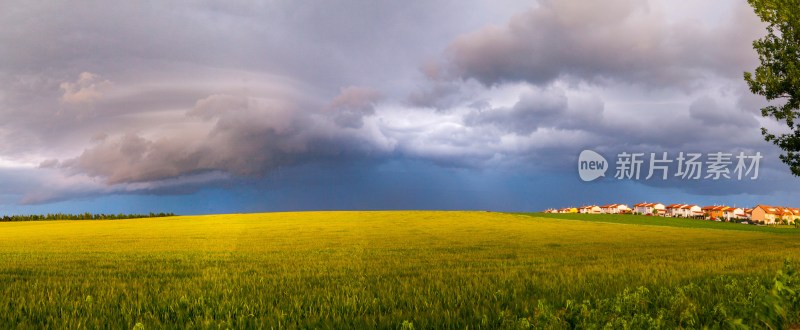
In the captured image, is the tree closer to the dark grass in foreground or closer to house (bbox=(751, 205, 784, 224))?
the dark grass in foreground

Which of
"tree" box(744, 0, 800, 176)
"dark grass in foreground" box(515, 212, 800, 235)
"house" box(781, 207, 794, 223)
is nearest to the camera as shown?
"tree" box(744, 0, 800, 176)

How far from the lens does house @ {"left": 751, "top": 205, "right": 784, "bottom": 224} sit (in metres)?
183

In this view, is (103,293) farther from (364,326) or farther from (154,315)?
(364,326)

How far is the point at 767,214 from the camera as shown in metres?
185

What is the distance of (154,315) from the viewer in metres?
8.28

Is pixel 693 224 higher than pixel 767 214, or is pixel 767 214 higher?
pixel 693 224

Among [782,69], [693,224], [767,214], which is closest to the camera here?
[782,69]

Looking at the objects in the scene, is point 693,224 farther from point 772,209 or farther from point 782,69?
point 772,209

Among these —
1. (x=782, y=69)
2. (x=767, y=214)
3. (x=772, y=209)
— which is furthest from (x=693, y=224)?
(x=772, y=209)

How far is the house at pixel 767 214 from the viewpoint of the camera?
18296cm

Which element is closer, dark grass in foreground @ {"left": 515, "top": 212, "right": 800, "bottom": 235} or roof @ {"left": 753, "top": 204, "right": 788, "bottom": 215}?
dark grass in foreground @ {"left": 515, "top": 212, "right": 800, "bottom": 235}

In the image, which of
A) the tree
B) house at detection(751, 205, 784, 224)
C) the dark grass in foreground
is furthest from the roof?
the tree

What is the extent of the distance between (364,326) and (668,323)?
394cm

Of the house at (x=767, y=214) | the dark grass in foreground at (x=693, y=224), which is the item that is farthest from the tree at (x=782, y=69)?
the house at (x=767, y=214)
